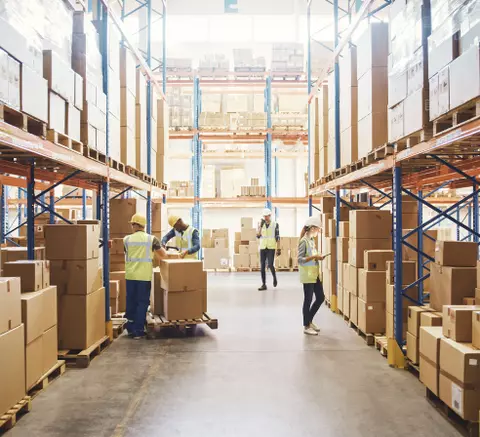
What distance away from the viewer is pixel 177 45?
21.2m

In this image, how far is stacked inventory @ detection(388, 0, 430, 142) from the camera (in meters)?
5.08

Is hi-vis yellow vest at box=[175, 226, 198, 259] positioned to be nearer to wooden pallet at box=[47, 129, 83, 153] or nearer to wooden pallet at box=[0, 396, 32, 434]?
wooden pallet at box=[47, 129, 83, 153]

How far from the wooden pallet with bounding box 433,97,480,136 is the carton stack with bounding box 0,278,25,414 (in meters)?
3.94

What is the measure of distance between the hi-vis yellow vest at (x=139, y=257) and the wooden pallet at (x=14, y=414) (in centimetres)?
290

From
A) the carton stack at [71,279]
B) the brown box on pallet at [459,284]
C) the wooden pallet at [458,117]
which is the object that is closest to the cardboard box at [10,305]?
the carton stack at [71,279]

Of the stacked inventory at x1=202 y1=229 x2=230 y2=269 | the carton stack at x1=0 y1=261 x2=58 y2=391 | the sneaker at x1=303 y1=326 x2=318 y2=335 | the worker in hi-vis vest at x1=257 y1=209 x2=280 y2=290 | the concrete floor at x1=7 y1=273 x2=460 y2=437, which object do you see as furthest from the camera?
the stacked inventory at x1=202 y1=229 x2=230 y2=269

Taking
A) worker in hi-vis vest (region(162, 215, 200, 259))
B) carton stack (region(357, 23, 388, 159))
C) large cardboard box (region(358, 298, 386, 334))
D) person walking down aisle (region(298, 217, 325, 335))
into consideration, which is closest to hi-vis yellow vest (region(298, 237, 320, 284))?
person walking down aisle (region(298, 217, 325, 335))

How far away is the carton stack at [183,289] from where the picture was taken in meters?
7.38

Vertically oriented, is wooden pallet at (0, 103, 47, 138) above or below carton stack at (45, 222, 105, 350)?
above

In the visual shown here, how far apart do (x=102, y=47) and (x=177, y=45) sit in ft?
47.8

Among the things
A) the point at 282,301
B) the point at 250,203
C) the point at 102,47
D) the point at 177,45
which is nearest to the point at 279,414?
the point at 102,47

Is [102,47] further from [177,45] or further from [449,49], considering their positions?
[177,45]

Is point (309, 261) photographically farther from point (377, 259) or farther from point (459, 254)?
point (459, 254)

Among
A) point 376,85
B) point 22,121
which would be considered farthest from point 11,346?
point 376,85
